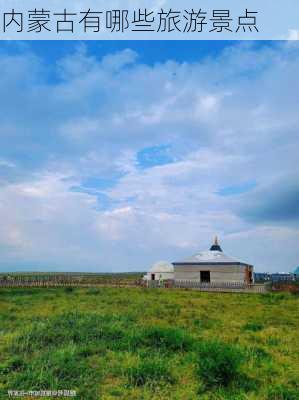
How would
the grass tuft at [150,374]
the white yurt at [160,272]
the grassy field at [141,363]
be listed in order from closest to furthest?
the grassy field at [141,363], the grass tuft at [150,374], the white yurt at [160,272]

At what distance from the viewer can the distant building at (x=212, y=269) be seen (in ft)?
114

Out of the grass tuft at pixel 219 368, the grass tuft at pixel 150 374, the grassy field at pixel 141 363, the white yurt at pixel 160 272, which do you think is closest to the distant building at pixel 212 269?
Answer: the white yurt at pixel 160 272

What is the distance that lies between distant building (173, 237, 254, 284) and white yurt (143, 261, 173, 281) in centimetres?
714

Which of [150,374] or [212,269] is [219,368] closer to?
[150,374]

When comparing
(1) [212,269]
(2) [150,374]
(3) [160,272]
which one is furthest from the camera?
(3) [160,272]

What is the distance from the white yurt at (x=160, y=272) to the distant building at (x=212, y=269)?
23.4 ft

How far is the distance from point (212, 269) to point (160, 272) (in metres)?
10.0

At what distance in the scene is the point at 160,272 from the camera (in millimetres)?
43750

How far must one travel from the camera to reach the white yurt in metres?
43.3

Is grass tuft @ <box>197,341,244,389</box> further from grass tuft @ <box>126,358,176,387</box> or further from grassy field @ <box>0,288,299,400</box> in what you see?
grass tuft @ <box>126,358,176,387</box>

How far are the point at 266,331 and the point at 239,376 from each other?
5141 millimetres

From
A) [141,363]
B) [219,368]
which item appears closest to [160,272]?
[141,363]

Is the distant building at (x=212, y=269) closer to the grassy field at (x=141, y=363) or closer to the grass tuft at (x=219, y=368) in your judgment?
the grassy field at (x=141, y=363)

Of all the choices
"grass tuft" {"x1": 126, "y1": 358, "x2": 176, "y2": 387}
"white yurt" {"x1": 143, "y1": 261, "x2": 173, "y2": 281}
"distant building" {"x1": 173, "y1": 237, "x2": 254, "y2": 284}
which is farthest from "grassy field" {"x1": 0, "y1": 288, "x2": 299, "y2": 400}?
"white yurt" {"x1": 143, "y1": 261, "x2": 173, "y2": 281}
